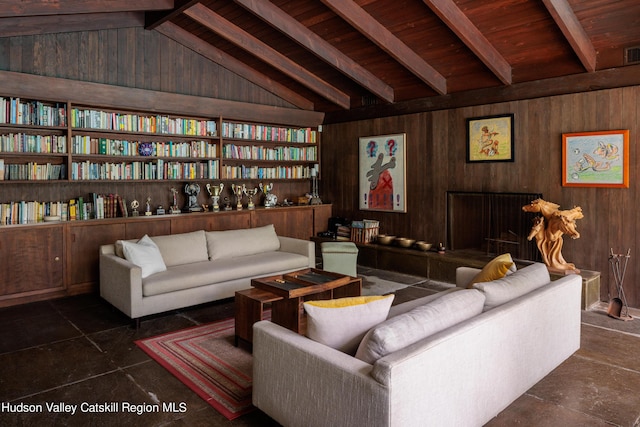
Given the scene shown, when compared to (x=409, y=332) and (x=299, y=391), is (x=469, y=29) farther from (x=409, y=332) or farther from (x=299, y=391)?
(x=299, y=391)

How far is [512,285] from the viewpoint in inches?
108

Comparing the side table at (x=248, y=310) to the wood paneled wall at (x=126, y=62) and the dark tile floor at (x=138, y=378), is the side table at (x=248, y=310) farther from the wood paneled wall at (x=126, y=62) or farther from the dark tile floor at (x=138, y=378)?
the wood paneled wall at (x=126, y=62)

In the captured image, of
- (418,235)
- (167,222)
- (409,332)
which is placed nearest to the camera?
(409,332)

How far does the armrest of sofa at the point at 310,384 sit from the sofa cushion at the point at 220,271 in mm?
2039

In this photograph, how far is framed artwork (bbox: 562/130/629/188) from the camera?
449 cm

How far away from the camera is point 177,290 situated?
4.23 m

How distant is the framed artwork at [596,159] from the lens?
4.49 metres

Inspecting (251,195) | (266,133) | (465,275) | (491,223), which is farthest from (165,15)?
(491,223)

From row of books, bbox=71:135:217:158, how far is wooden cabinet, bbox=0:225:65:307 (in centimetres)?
108

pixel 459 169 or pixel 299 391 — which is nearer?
pixel 299 391

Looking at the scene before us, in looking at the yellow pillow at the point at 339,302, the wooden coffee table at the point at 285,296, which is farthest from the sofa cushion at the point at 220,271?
the yellow pillow at the point at 339,302

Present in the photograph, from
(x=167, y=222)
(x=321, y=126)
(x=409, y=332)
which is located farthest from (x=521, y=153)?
(x=167, y=222)

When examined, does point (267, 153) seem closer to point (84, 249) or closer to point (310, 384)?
point (84, 249)

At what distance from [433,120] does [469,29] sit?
1627 millimetres
